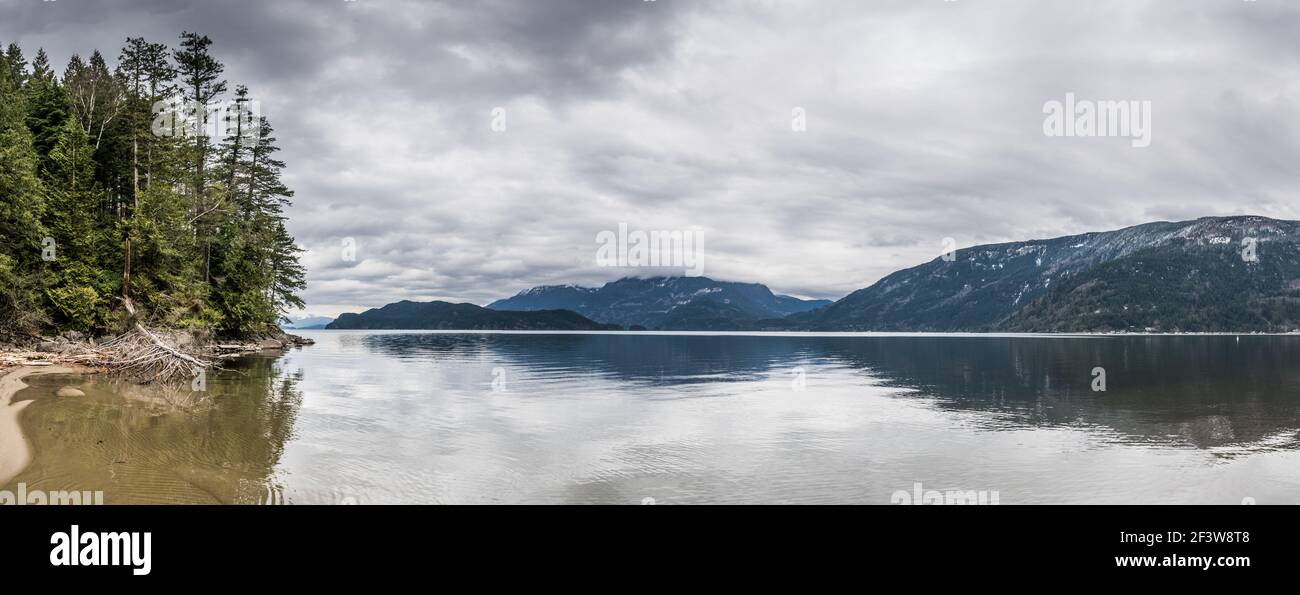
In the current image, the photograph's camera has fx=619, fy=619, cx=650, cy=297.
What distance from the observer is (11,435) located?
1961 cm

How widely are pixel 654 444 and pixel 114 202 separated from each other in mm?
62906

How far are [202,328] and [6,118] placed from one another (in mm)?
19361

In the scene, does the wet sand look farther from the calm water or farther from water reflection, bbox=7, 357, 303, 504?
the calm water

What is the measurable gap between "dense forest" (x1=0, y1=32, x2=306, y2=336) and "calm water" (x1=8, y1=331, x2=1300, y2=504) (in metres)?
14.2

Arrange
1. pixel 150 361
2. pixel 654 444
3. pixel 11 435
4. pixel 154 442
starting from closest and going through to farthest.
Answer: pixel 11 435
pixel 154 442
pixel 654 444
pixel 150 361

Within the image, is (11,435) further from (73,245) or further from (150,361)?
(73,245)

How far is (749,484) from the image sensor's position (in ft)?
57.0

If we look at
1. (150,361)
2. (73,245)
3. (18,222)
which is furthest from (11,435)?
(73,245)

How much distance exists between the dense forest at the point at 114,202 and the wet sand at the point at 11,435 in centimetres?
1322

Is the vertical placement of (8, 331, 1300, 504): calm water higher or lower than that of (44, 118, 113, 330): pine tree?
lower

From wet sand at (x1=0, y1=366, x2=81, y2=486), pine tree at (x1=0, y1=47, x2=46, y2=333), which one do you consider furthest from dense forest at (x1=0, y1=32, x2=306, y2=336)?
wet sand at (x1=0, y1=366, x2=81, y2=486)

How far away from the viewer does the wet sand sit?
631 inches
